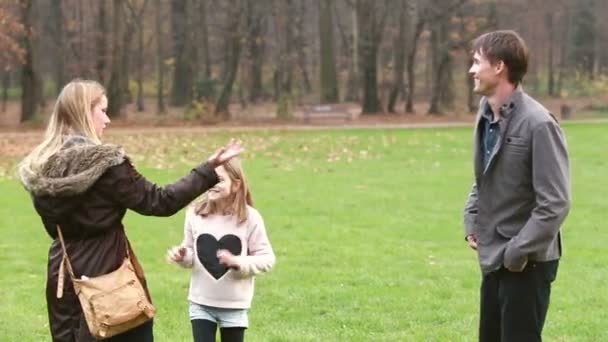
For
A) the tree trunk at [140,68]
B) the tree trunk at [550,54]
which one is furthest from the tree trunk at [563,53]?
the tree trunk at [140,68]

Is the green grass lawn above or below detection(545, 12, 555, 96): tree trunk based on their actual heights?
below

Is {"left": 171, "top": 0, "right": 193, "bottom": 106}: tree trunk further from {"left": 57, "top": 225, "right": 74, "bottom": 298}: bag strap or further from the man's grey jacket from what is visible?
the man's grey jacket

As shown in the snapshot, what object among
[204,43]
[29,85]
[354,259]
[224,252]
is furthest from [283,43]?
[224,252]

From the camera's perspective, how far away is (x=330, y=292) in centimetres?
864

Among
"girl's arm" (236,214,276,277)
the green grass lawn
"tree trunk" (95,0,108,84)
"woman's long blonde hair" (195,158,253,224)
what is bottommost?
the green grass lawn

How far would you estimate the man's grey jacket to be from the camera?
4.40 m

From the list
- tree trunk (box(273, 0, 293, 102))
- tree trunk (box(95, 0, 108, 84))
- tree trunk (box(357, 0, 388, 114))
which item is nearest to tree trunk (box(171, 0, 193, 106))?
tree trunk (box(273, 0, 293, 102))

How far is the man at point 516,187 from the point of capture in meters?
4.41

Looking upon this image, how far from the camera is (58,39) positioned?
51.4 meters

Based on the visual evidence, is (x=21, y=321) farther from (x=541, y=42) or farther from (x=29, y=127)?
(x=541, y=42)

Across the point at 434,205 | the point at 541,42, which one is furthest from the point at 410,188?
the point at 541,42

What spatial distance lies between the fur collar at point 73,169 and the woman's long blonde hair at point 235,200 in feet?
2.48

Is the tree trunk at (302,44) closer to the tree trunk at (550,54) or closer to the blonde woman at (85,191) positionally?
the tree trunk at (550,54)

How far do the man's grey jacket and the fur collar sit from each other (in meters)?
1.79
